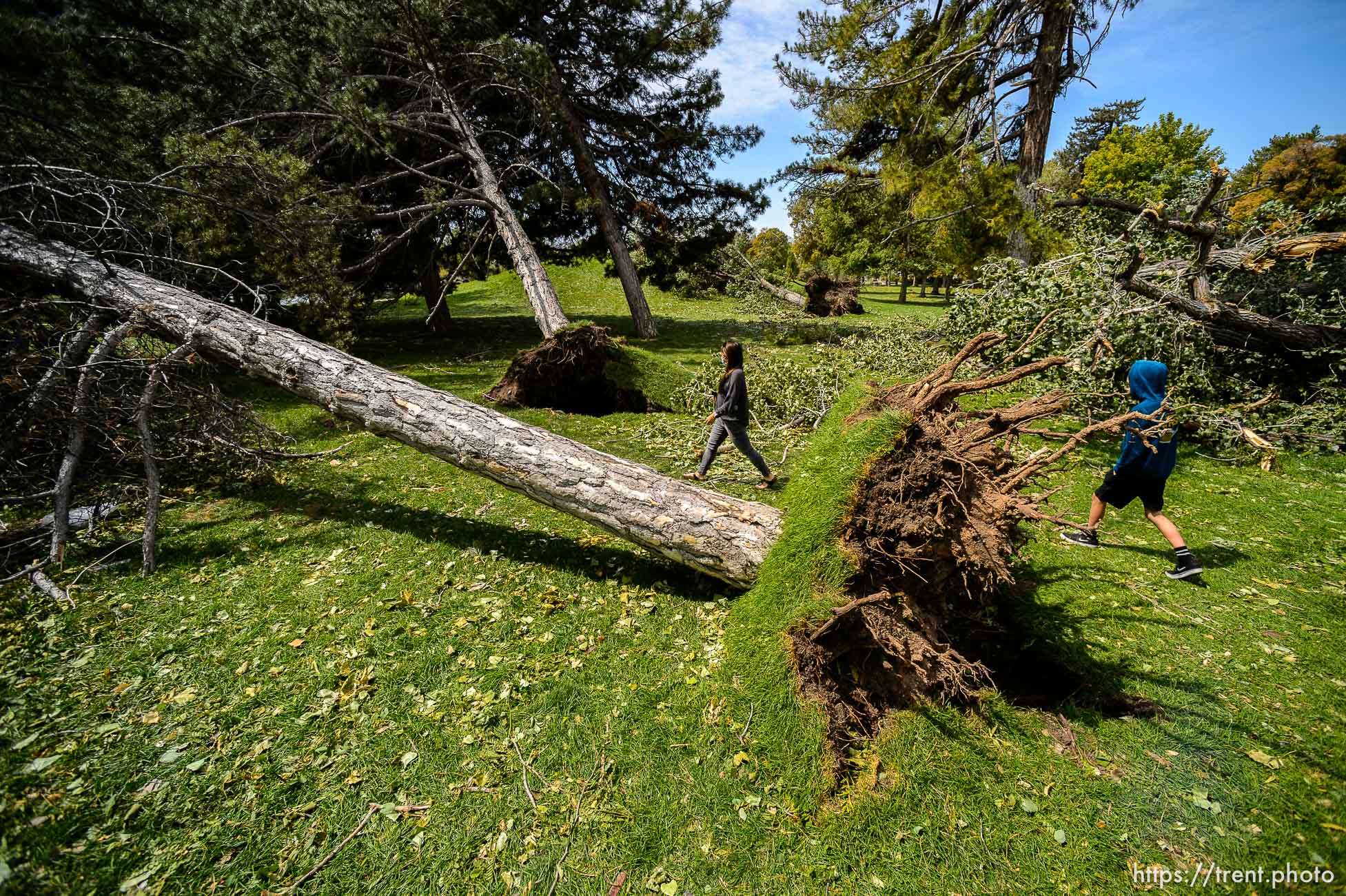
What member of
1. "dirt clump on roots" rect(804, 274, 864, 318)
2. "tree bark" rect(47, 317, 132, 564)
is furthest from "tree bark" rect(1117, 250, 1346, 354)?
"dirt clump on roots" rect(804, 274, 864, 318)

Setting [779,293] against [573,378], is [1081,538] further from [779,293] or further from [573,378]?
[779,293]

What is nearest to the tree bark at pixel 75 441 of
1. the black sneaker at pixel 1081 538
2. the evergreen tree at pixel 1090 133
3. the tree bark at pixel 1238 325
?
the black sneaker at pixel 1081 538

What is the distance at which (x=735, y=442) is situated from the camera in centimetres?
555

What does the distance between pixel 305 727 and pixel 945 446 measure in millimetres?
4342

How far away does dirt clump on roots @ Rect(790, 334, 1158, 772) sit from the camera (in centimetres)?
276

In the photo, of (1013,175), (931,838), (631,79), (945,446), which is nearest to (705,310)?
(631,79)

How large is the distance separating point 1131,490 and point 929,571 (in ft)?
9.84

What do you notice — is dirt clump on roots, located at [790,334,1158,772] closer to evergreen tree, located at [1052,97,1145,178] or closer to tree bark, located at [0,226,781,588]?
tree bark, located at [0,226,781,588]

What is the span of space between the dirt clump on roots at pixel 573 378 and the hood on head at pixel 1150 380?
620 centimetres

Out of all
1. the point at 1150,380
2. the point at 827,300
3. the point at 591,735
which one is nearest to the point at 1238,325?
the point at 1150,380

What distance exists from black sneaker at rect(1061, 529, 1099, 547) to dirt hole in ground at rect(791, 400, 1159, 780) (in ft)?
6.66

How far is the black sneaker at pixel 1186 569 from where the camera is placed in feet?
13.6

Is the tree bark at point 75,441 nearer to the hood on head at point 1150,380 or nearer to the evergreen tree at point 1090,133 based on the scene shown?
the hood on head at point 1150,380

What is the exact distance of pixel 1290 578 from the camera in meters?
4.22
